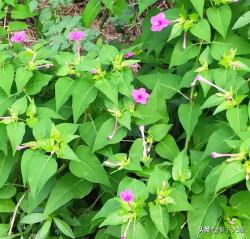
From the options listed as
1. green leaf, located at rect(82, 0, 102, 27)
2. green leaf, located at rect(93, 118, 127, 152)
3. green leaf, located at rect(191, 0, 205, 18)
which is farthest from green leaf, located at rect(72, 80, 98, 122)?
green leaf, located at rect(82, 0, 102, 27)

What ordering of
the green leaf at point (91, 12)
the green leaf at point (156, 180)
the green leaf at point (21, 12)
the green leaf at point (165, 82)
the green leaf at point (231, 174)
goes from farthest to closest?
the green leaf at point (21, 12)
the green leaf at point (91, 12)
the green leaf at point (165, 82)
the green leaf at point (156, 180)
the green leaf at point (231, 174)

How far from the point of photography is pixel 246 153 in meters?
1.89

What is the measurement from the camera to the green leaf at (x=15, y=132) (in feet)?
6.90

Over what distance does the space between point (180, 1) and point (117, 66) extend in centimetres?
49

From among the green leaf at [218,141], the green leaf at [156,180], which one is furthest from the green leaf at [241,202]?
the green leaf at [156,180]

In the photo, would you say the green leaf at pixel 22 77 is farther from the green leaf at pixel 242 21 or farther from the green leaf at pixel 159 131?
the green leaf at pixel 242 21

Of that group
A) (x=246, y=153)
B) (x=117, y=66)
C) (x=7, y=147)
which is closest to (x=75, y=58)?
(x=117, y=66)

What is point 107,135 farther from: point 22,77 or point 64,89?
point 22,77

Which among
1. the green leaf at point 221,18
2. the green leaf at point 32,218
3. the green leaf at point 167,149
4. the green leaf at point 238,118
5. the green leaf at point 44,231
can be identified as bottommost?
the green leaf at point 44,231

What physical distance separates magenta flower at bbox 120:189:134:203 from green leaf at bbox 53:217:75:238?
0.52 m

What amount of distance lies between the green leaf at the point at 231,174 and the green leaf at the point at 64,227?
2.59 ft

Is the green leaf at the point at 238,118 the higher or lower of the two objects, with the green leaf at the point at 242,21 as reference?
lower

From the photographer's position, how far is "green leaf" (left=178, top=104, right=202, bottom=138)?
7.32 ft

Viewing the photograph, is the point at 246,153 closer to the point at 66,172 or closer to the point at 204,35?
the point at 204,35
